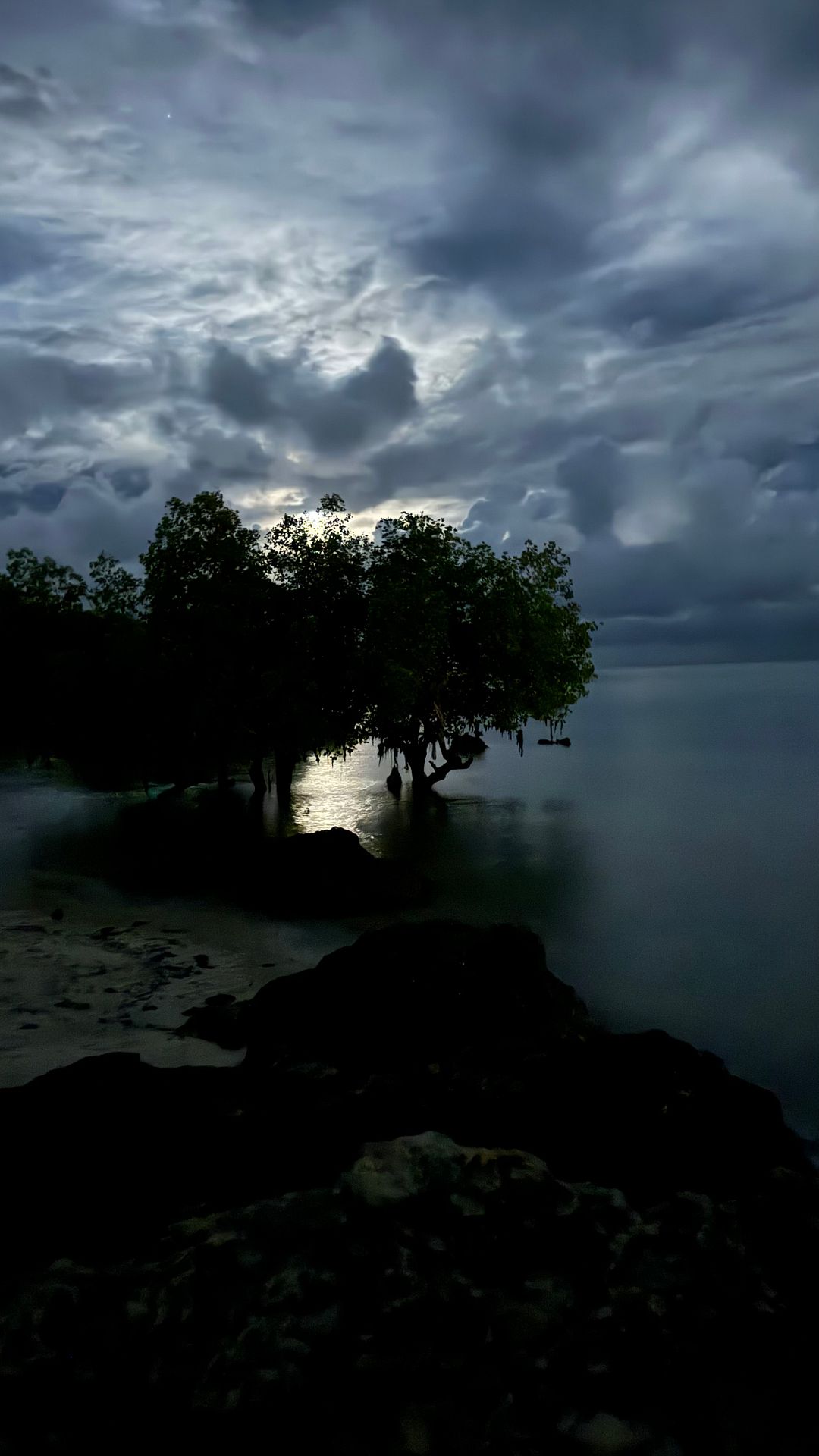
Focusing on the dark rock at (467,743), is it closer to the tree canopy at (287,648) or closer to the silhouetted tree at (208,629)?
the tree canopy at (287,648)

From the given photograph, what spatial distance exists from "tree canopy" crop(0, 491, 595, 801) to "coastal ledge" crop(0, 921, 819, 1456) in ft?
85.9

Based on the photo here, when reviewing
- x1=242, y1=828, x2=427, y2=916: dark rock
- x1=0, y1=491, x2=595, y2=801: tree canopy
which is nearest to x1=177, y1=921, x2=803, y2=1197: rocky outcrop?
x1=242, y1=828, x2=427, y2=916: dark rock

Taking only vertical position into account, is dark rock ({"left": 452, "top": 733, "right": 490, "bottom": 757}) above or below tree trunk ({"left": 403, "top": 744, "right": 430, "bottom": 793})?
above

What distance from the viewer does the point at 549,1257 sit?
910 cm

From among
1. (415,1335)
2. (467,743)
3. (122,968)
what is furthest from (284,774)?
(415,1335)

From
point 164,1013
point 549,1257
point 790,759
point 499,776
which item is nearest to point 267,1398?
point 549,1257

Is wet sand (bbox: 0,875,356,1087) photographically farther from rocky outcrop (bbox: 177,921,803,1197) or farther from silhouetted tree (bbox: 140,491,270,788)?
silhouetted tree (bbox: 140,491,270,788)

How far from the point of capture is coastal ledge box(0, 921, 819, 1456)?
7.53 meters

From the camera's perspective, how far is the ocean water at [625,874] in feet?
68.2

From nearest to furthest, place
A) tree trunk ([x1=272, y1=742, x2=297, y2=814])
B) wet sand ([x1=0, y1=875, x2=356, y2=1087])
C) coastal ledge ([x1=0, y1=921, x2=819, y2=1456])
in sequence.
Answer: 1. coastal ledge ([x1=0, y1=921, x2=819, y2=1456])
2. wet sand ([x1=0, y1=875, x2=356, y2=1087])
3. tree trunk ([x1=272, y1=742, x2=297, y2=814])

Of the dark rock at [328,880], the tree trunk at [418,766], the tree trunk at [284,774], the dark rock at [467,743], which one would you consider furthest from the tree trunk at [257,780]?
the dark rock at [328,880]

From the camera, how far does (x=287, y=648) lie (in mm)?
39656

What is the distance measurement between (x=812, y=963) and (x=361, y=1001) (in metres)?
15.4

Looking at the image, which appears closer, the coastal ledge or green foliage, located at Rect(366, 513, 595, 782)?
the coastal ledge
